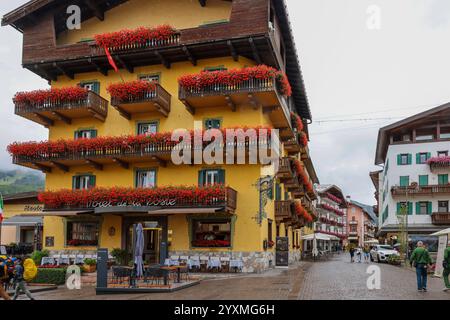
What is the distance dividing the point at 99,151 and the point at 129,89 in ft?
12.3

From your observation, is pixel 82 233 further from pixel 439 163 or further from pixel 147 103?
pixel 439 163

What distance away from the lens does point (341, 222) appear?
120 metres

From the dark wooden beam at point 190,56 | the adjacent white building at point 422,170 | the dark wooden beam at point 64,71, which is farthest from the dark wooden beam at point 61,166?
the adjacent white building at point 422,170

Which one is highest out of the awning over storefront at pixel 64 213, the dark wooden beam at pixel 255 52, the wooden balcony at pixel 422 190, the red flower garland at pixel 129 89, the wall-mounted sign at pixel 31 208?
the dark wooden beam at pixel 255 52

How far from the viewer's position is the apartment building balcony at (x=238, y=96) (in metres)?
25.5

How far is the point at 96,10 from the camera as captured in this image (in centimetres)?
3031

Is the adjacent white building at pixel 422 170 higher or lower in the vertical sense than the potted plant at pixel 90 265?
higher

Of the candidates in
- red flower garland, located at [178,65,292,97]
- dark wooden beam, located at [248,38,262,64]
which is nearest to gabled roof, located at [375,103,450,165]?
red flower garland, located at [178,65,292,97]

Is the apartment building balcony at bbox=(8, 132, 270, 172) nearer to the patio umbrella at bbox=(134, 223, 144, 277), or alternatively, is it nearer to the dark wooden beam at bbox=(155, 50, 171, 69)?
the dark wooden beam at bbox=(155, 50, 171, 69)

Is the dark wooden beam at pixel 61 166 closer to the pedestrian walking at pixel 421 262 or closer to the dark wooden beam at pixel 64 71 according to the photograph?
the dark wooden beam at pixel 64 71

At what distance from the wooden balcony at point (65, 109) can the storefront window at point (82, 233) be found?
19.5 feet

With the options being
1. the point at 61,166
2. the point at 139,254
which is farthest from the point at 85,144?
the point at 139,254

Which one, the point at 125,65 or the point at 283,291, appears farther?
the point at 125,65

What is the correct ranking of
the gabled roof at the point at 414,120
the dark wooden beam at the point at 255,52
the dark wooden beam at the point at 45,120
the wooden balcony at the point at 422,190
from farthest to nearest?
1. the wooden balcony at the point at 422,190
2. the gabled roof at the point at 414,120
3. the dark wooden beam at the point at 45,120
4. the dark wooden beam at the point at 255,52
